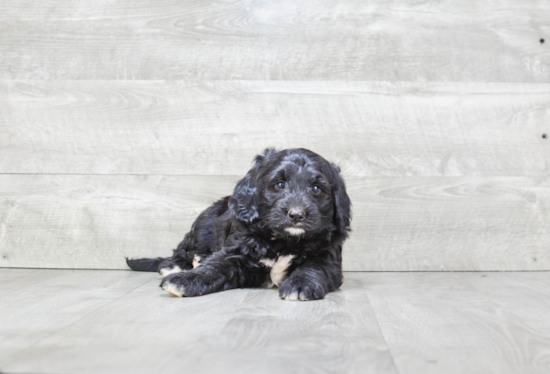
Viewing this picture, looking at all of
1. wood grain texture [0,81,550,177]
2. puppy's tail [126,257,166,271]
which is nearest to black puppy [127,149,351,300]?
puppy's tail [126,257,166,271]

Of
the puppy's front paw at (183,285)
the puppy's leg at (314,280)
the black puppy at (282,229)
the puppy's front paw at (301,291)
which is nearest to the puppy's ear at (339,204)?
the black puppy at (282,229)

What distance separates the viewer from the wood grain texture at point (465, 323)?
1.23 metres

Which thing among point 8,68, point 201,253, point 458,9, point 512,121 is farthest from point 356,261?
point 8,68

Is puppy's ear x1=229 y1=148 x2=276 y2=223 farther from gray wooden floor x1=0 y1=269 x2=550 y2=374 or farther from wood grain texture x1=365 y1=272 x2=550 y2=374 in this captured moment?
wood grain texture x1=365 y1=272 x2=550 y2=374

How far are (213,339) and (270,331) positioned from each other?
0.58 feet

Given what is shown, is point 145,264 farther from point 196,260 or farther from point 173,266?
point 196,260

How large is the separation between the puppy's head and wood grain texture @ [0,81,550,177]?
2.34 ft

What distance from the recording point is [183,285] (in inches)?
79.3

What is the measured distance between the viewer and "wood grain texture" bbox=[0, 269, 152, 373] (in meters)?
1.43

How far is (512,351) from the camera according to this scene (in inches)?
51.9

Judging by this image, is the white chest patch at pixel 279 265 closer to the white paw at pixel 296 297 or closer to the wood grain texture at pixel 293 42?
the white paw at pixel 296 297

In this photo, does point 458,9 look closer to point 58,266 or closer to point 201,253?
point 201,253

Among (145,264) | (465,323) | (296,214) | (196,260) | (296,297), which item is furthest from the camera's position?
(145,264)

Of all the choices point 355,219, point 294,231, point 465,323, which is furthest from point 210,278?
point 355,219
